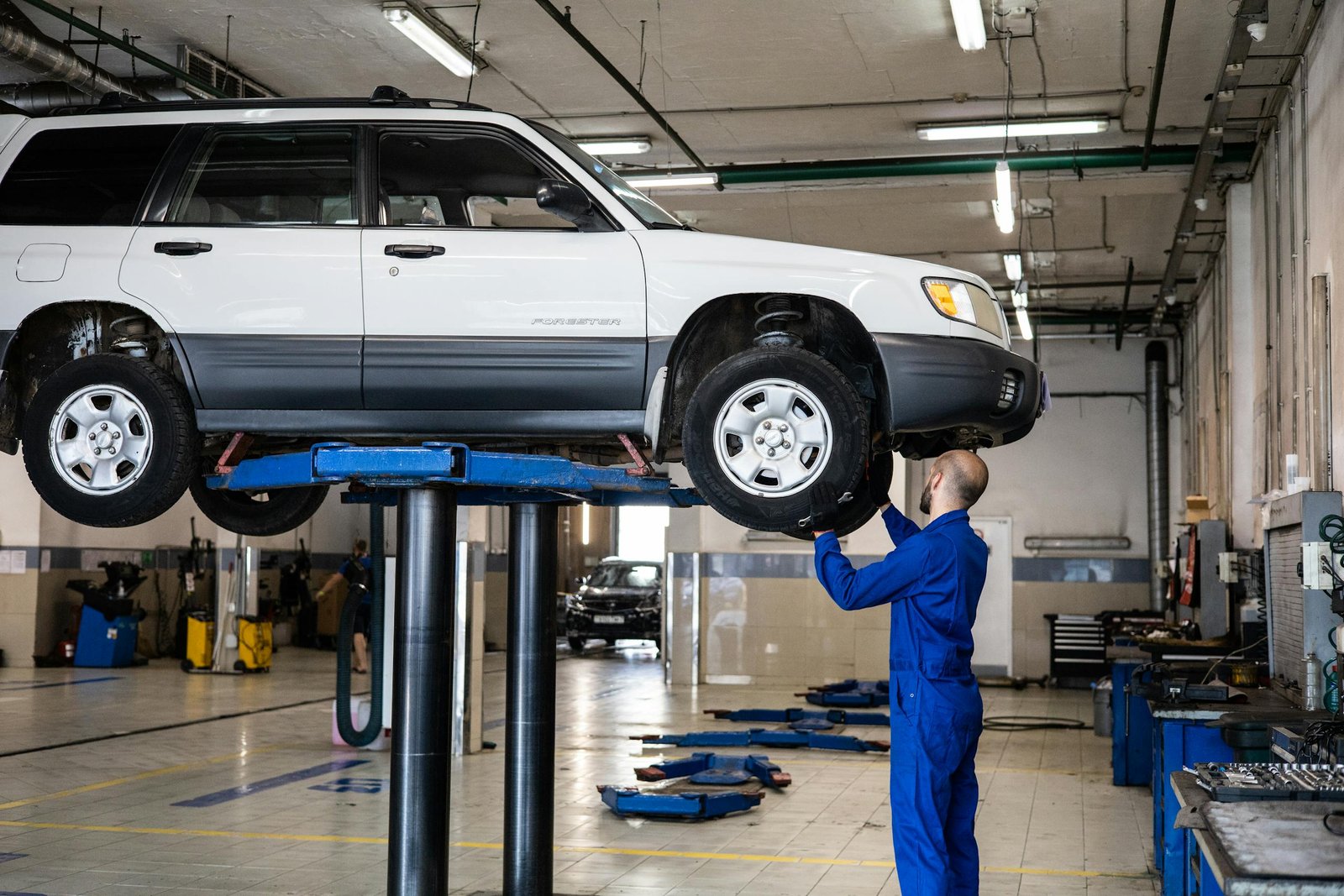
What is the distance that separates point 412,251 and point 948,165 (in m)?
8.52

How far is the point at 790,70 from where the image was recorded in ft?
32.7

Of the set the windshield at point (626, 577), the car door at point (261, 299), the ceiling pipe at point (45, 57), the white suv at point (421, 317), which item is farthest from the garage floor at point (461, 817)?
the windshield at point (626, 577)

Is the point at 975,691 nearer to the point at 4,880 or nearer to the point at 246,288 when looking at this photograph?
the point at 246,288

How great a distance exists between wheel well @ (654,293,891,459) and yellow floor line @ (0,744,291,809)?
595 centimetres

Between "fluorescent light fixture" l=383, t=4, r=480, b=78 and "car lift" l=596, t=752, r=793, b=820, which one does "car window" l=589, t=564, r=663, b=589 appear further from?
"fluorescent light fixture" l=383, t=4, r=480, b=78

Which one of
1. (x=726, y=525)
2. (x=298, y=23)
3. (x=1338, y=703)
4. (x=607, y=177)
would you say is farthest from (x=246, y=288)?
(x=726, y=525)

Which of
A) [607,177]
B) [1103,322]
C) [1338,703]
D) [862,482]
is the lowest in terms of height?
[1338,703]

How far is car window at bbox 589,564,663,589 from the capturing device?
21172mm

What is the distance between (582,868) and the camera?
672cm

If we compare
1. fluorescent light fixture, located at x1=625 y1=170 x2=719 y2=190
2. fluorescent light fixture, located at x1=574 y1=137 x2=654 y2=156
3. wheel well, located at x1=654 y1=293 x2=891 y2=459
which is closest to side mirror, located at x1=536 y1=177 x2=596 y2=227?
wheel well, located at x1=654 y1=293 x2=891 y2=459

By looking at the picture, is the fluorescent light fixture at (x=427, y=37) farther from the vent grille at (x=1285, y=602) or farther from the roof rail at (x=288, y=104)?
the vent grille at (x=1285, y=602)

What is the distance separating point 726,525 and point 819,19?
8724mm

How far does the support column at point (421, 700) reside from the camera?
4.28 m

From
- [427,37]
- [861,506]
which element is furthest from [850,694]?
[861,506]
